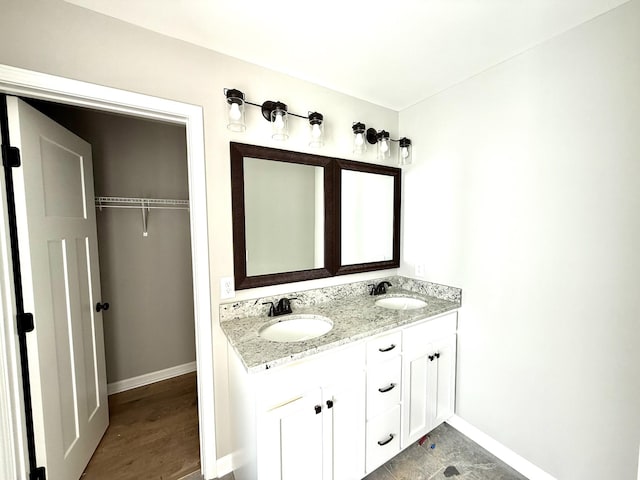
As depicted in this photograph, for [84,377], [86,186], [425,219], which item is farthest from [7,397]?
[425,219]

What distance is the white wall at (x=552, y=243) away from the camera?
115 centimetres

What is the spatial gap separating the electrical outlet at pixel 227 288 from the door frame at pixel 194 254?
71mm

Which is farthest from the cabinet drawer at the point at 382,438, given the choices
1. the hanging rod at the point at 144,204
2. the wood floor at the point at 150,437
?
the hanging rod at the point at 144,204

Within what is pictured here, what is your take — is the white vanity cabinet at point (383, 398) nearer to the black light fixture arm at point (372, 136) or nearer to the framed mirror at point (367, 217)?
the framed mirror at point (367, 217)

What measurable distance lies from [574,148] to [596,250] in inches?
20.2

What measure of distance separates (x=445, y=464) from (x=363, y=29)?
2503 millimetres

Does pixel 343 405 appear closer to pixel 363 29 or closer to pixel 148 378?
pixel 363 29

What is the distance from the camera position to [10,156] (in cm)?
110

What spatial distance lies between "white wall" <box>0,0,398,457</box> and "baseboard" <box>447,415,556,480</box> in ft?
4.34

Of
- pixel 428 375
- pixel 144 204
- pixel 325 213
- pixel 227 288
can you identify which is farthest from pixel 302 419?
pixel 144 204

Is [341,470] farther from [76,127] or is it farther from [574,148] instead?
[76,127]

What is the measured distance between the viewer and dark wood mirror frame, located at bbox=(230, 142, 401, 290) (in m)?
1.50

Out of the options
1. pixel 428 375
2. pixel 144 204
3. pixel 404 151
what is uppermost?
pixel 404 151

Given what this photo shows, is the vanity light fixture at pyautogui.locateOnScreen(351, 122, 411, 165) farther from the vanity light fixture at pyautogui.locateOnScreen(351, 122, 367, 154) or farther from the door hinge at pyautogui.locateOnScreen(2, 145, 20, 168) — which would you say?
the door hinge at pyautogui.locateOnScreen(2, 145, 20, 168)
